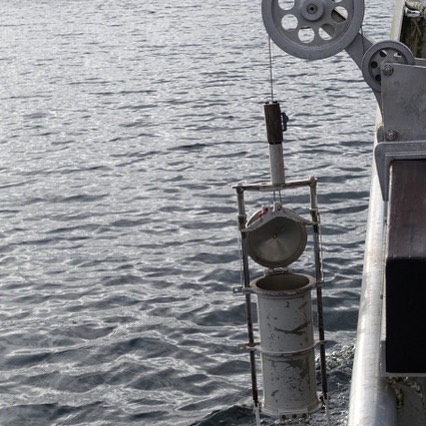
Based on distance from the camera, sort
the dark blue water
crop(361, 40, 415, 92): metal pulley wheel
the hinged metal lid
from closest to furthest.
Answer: crop(361, 40, 415, 92): metal pulley wheel, the hinged metal lid, the dark blue water

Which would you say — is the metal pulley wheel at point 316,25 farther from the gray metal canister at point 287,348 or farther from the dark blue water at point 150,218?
the dark blue water at point 150,218

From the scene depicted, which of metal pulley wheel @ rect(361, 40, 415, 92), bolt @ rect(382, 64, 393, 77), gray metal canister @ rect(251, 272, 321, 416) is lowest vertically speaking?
gray metal canister @ rect(251, 272, 321, 416)

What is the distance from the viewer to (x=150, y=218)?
1600 centimetres

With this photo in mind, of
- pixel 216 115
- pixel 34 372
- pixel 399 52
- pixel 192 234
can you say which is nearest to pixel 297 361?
pixel 399 52

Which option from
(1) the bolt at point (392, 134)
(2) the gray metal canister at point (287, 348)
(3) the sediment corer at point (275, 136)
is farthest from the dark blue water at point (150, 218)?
(1) the bolt at point (392, 134)

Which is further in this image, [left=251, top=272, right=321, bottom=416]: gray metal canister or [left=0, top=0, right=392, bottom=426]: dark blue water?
[left=0, top=0, right=392, bottom=426]: dark blue water

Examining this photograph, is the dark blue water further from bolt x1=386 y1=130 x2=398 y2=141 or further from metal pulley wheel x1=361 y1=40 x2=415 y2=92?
bolt x1=386 y1=130 x2=398 y2=141

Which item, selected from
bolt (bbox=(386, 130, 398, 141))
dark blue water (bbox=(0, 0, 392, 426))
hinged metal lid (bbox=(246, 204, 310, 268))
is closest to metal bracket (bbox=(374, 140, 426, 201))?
bolt (bbox=(386, 130, 398, 141))

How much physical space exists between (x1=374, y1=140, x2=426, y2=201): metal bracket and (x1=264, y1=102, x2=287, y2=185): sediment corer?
1824 millimetres

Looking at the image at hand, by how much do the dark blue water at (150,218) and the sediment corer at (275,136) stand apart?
2.62 metres

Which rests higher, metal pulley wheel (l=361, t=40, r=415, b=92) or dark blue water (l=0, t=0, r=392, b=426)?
metal pulley wheel (l=361, t=40, r=415, b=92)

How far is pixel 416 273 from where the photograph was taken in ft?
14.9

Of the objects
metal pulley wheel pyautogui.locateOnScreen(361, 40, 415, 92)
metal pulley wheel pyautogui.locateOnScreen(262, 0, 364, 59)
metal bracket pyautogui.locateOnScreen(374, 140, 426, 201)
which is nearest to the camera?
metal bracket pyautogui.locateOnScreen(374, 140, 426, 201)

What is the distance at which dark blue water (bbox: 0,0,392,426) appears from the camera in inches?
416
